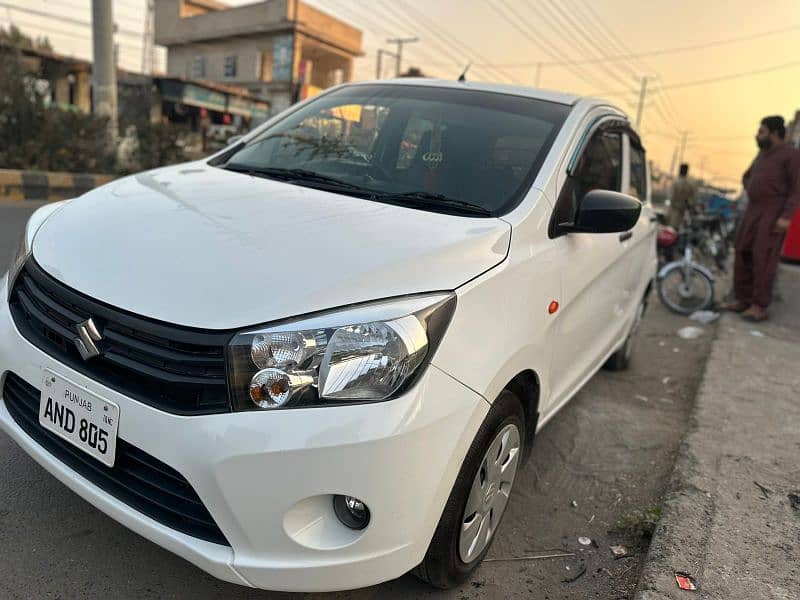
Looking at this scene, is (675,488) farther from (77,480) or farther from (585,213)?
(77,480)

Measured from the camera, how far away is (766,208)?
233 inches

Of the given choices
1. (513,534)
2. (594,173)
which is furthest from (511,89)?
(513,534)

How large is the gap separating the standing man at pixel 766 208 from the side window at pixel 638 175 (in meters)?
2.14

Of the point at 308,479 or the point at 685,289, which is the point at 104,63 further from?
the point at 308,479

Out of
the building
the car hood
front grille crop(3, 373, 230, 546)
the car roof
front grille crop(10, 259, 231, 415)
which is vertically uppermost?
the building

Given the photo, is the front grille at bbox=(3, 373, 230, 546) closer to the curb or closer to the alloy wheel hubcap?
the alloy wheel hubcap

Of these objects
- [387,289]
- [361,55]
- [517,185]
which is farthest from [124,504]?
[361,55]

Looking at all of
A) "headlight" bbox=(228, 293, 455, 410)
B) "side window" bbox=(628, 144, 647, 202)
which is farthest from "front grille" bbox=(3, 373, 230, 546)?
"side window" bbox=(628, 144, 647, 202)

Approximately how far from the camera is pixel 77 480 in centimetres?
176

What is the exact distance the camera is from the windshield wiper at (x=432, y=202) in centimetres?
231

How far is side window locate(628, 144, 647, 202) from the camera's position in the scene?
3.98 m

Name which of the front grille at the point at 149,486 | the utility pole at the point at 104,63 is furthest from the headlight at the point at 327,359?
the utility pole at the point at 104,63

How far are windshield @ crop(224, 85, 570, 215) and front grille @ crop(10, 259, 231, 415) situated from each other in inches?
41.5

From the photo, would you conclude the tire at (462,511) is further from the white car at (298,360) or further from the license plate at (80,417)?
the license plate at (80,417)
